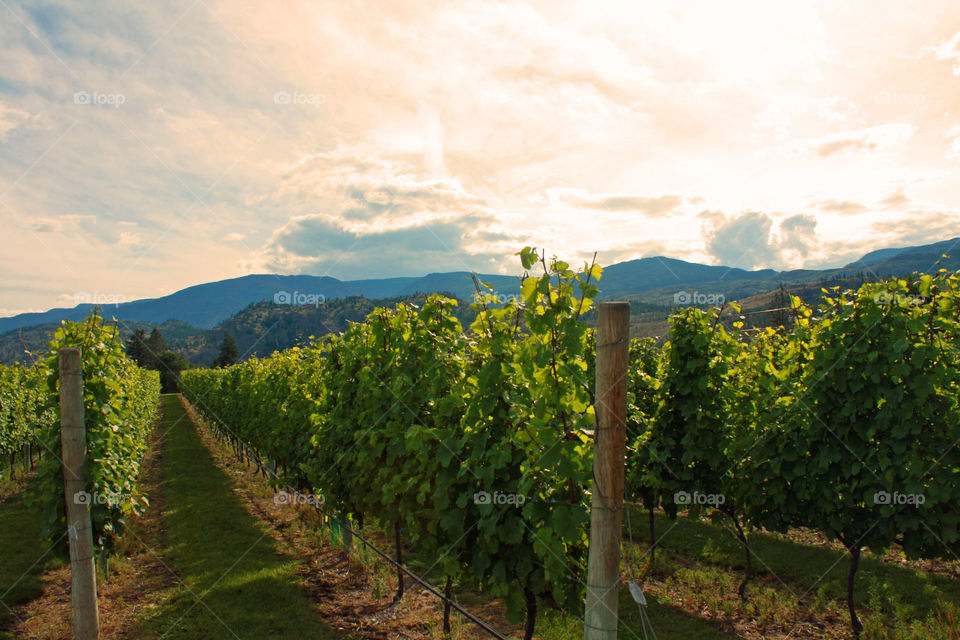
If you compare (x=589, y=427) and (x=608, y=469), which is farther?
(x=589, y=427)

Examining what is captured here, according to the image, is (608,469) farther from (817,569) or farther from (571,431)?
(817,569)

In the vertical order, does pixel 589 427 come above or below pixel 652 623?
above

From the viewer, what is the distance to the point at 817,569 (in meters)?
10.5

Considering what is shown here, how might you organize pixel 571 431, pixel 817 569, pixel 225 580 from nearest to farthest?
pixel 571 431 < pixel 225 580 < pixel 817 569

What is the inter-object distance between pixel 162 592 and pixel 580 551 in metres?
8.34

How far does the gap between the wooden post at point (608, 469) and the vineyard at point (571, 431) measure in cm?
88

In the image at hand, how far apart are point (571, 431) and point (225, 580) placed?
338 inches

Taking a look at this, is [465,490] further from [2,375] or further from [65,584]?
[2,375]

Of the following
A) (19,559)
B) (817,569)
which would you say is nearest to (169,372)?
(19,559)

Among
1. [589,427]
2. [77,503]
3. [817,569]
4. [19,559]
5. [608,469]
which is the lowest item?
[817,569]

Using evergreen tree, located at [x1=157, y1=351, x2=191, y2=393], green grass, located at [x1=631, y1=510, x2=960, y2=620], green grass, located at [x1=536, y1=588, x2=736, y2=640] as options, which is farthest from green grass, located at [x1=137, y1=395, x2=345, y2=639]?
evergreen tree, located at [x1=157, y1=351, x2=191, y2=393]

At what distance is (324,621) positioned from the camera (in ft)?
27.2

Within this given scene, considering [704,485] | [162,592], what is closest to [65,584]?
[162,592]

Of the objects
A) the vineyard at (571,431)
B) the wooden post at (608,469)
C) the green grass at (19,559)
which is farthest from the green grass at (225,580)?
the wooden post at (608,469)
